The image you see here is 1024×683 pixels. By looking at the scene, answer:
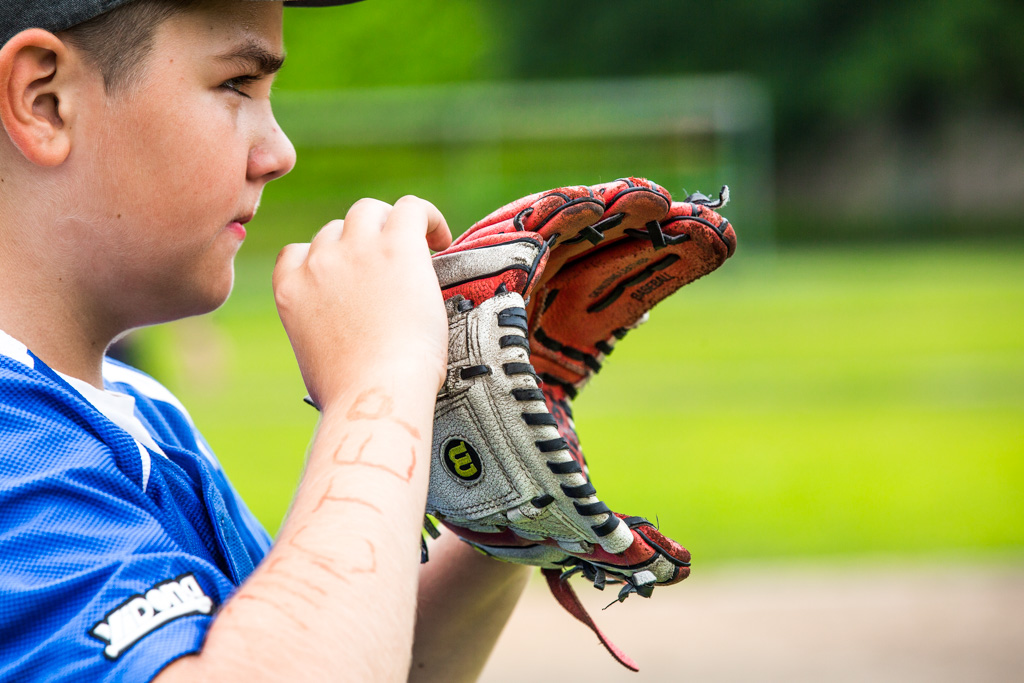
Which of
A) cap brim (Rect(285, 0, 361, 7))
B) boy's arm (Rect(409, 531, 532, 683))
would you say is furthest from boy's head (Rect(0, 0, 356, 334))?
boy's arm (Rect(409, 531, 532, 683))

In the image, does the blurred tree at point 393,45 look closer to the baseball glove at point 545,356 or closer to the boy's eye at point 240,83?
the baseball glove at point 545,356

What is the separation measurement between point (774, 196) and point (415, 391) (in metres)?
28.4

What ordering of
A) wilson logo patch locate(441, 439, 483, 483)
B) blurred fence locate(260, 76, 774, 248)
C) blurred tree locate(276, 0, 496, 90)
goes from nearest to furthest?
wilson logo patch locate(441, 439, 483, 483) → blurred fence locate(260, 76, 774, 248) → blurred tree locate(276, 0, 496, 90)

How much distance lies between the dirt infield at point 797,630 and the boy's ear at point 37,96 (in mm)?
3062

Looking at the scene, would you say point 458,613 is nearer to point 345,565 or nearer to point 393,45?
point 345,565

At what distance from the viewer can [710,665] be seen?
382cm

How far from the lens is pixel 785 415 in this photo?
8.34 meters

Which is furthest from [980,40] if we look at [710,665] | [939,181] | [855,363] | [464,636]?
[464,636]

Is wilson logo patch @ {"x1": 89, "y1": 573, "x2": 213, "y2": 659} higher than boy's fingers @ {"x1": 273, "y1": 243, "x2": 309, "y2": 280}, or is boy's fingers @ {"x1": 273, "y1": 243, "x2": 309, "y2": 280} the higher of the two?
boy's fingers @ {"x1": 273, "y1": 243, "x2": 309, "y2": 280}

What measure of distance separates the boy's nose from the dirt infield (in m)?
2.90

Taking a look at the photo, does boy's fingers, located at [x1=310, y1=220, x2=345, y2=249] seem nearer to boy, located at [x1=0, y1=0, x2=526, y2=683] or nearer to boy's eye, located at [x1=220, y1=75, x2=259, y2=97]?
boy, located at [x1=0, y1=0, x2=526, y2=683]

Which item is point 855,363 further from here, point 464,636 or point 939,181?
point 939,181

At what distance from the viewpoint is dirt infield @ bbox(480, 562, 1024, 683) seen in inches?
148

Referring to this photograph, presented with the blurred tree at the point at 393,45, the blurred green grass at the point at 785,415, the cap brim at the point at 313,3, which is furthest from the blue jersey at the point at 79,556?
the blurred tree at the point at 393,45
